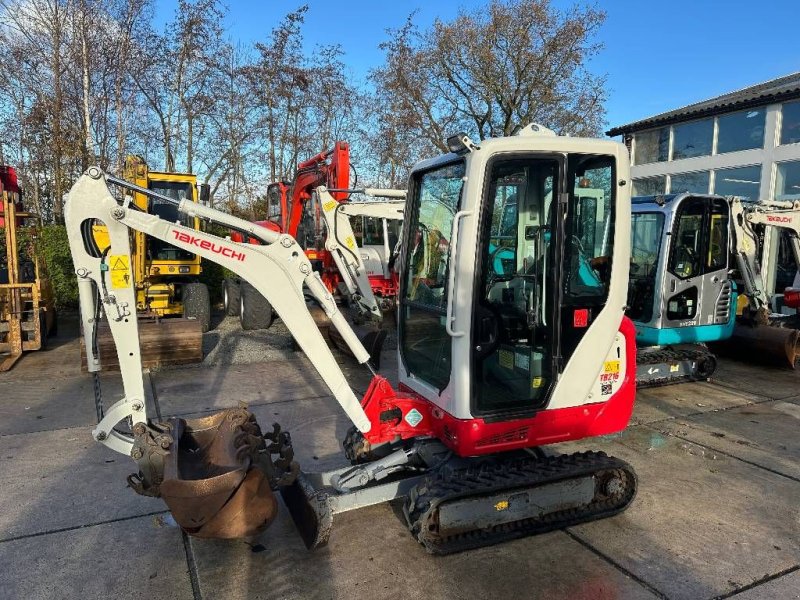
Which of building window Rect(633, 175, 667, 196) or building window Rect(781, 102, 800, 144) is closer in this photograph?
building window Rect(781, 102, 800, 144)

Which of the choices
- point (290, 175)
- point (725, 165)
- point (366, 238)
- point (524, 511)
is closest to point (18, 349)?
point (366, 238)

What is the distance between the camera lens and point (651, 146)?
17656 millimetres

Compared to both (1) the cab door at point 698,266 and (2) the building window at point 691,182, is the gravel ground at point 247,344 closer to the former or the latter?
(1) the cab door at point 698,266

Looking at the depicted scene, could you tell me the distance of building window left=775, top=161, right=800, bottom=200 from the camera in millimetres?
13672

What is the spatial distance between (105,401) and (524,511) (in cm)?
530

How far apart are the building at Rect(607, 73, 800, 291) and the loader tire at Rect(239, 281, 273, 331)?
383 inches

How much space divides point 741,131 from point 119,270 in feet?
53.8

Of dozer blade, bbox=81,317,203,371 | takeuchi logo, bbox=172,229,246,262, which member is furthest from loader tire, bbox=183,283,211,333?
takeuchi logo, bbox=172,229,246,262

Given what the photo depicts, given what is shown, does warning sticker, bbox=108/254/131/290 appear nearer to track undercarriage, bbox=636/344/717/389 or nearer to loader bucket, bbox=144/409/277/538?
loader bucket, bbox=144/409/277/538

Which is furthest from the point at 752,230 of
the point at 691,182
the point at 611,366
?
the point at 691,182

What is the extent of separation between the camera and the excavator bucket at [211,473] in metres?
2.96

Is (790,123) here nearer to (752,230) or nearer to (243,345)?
(752,230)

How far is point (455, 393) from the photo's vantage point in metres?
3.54

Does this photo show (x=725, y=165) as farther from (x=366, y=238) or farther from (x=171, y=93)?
(x=171, y=93)
